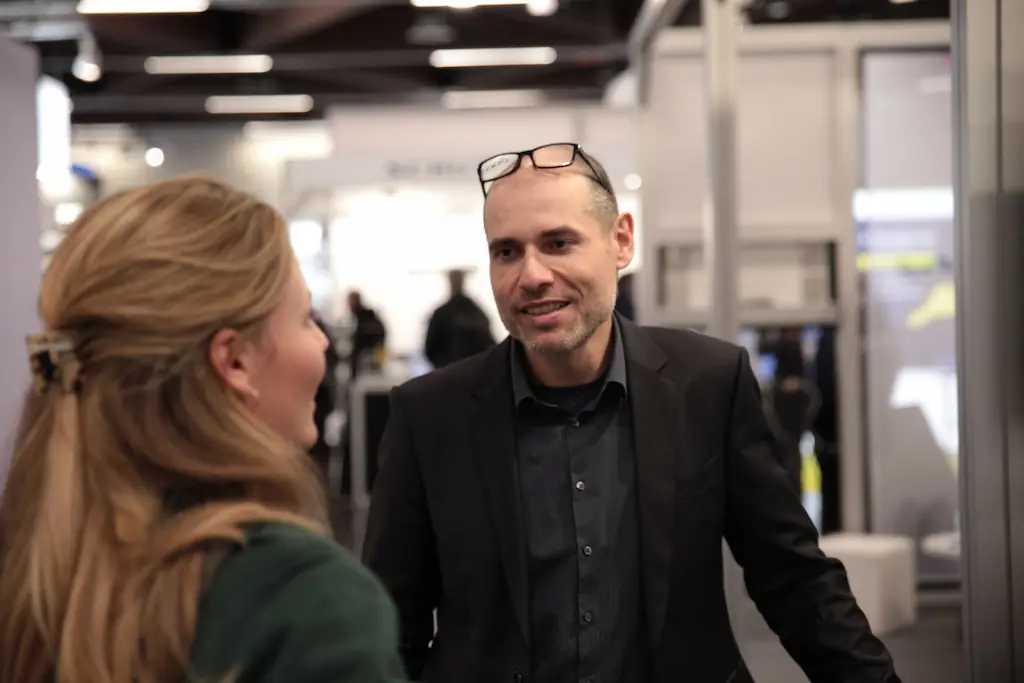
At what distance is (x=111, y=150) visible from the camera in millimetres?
18000

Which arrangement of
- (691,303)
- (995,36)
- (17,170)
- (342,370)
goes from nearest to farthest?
(995,36) < (17,170) < (691,303) < (342,370)

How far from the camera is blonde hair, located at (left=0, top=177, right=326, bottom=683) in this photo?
966 mm

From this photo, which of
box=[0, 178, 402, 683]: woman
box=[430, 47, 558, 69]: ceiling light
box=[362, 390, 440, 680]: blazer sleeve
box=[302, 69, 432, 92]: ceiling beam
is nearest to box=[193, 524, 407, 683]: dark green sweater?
box=[0, 178, 402, 683]: woman

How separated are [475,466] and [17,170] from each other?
3.73m

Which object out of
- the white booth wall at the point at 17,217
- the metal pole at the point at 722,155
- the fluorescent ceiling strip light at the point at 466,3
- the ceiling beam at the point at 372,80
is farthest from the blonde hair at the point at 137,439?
the ceiling beam at the point at 372,80

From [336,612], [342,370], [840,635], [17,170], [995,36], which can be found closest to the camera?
[336,612]

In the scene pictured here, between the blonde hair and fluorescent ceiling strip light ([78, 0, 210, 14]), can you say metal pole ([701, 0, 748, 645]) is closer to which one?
the blonde hair

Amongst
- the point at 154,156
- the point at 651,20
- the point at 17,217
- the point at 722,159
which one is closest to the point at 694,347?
the point at 722,159

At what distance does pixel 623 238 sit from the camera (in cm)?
210

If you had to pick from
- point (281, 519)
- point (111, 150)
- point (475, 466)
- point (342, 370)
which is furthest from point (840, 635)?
point (111, 150)

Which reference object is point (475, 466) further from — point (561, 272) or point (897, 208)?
point (897, 208)

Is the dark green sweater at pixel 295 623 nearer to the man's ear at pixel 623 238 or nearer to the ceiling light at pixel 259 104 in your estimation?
the man's ear at pixel 623 238

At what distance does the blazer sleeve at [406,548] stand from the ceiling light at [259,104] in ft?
47.7

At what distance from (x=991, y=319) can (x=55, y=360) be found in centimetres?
181
